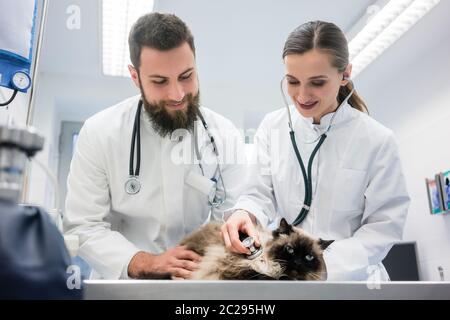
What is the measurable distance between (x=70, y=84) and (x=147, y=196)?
0.50 m

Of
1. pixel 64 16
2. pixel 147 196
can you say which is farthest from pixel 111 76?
pixel 147 196

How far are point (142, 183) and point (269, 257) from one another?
0.41 m

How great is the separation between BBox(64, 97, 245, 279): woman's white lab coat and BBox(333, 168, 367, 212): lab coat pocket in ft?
0.93

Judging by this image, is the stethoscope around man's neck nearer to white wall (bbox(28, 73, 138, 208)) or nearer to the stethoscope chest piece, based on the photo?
the stethoscope chest piece

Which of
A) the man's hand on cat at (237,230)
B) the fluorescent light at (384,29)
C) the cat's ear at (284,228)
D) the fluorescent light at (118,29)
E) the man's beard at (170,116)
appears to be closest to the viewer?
the man's hand on cat at (237,230)

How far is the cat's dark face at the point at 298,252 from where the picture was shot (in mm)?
1074

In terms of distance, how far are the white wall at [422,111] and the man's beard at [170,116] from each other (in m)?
0.71

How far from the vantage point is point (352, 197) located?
1132 millimetres

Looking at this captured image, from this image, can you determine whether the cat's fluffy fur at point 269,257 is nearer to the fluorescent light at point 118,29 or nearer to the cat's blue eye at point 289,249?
the cat's blue eye at point 289,249

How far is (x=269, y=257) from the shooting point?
42.3 inches

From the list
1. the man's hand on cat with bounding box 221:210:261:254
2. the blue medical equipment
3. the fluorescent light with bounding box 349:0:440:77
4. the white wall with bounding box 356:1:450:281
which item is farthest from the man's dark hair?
the white wall with bounding box 356:1:450:281

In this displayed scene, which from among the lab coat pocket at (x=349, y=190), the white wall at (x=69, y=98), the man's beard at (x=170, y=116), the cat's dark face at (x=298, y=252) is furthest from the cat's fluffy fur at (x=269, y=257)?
the white wall at (x=69, y=98)

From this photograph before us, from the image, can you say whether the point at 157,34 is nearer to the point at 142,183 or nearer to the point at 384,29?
the point at 142,183
